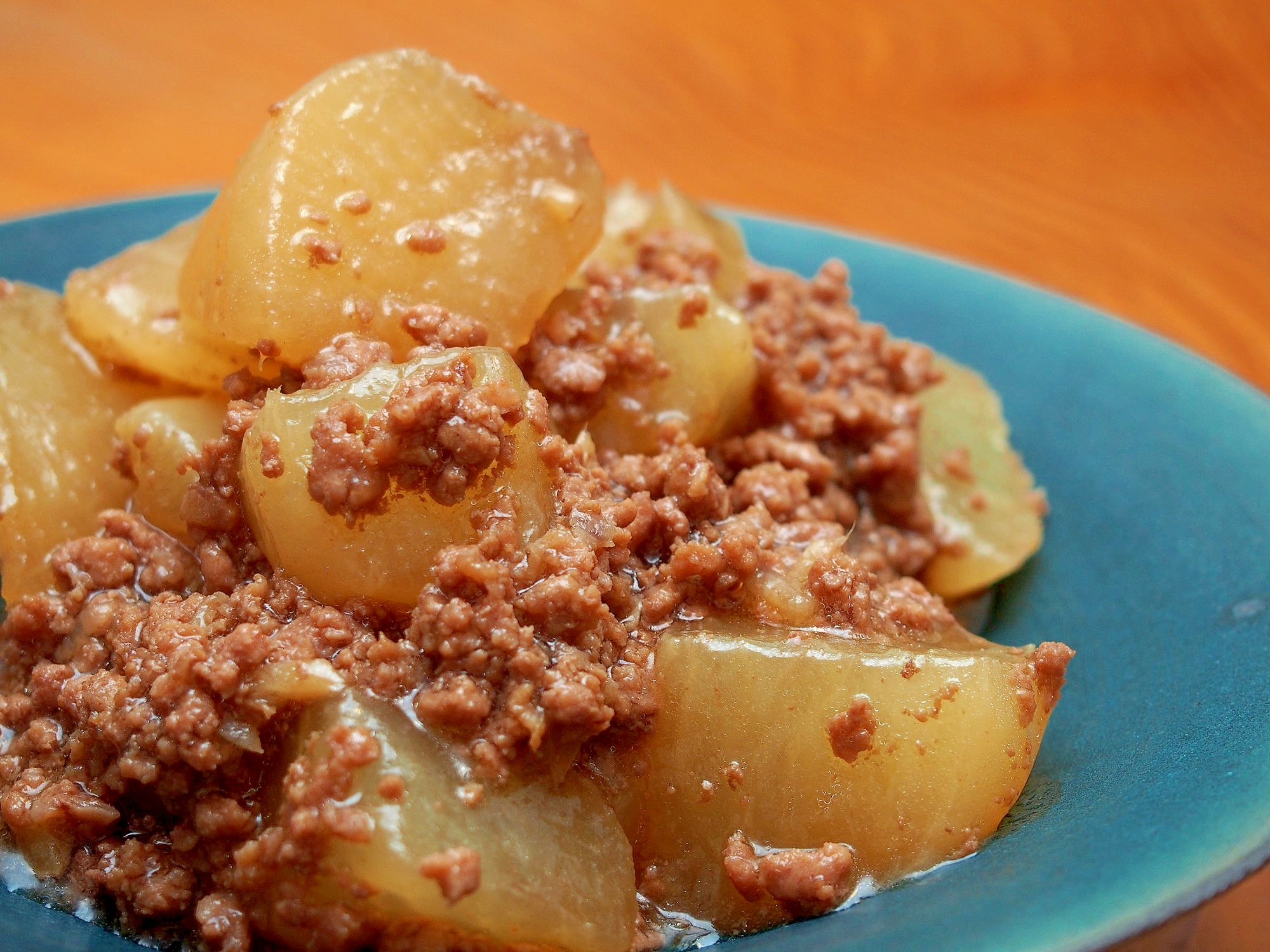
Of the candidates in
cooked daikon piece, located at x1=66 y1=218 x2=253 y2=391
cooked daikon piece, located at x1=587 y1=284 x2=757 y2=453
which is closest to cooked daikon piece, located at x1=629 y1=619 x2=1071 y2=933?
cooked daikon piece, located at x1=587 y1=284 x2=757 y2=453

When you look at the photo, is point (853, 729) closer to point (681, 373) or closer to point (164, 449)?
point (681, 373)

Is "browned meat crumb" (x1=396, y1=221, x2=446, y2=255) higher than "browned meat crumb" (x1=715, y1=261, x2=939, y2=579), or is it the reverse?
"browned meat crumb" (x1=396, y1=221, x2=446, y2=255)

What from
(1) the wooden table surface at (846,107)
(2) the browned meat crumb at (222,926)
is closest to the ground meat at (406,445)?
(2) the browned meat crumb at (222,926)

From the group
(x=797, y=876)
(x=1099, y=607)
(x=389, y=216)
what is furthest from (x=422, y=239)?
(x=1099, y=607)

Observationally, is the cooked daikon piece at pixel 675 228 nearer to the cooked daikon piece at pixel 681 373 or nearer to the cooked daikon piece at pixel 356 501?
the cooked daikon piece at pixel 681 373

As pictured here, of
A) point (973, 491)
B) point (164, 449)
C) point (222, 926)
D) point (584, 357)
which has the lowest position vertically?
point (222, 926)

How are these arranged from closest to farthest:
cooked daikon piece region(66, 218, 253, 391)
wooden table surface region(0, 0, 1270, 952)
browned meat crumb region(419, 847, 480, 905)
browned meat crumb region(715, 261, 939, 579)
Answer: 1. browned meat crumb region(419, 847, 480, 905)
2. cooked daikon piece region(66, 218, 253, 391)
3. browned meat crumb region(715, 261, 939, 579)
4. wooden table surface region(0, 0, 1270, 952)

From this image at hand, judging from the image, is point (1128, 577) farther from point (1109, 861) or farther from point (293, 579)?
point (293, 579)

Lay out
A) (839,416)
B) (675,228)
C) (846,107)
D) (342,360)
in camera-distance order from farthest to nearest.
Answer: (846,107) → (675,228) → (839,416) → (342,360)

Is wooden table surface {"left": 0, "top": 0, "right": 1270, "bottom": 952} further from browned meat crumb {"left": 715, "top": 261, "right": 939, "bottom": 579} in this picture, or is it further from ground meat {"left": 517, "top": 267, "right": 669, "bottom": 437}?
ground meat {"left": 517, "top": 267, "right": 669, "bottom": 437}
